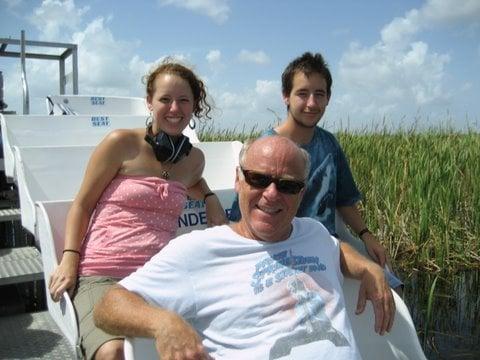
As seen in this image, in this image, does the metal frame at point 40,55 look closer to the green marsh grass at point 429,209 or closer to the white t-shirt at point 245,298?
the green marsh grass at point 429,209

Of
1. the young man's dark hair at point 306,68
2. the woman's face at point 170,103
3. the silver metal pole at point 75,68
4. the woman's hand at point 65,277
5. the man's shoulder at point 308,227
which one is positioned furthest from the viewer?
the silver metal pole at point 75,68

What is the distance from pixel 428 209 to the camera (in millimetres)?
4863

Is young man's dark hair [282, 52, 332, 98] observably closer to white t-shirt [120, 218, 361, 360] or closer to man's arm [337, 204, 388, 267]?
man's arm [337, 204, 388, 267]

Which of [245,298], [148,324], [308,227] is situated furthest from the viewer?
[308,227]

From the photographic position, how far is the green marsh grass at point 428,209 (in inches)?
189

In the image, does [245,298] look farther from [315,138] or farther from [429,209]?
[429,209]

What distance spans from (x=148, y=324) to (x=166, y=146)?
111 cm

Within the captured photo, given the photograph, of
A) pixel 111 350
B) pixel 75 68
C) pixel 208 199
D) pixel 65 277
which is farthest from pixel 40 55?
pixel 111 350

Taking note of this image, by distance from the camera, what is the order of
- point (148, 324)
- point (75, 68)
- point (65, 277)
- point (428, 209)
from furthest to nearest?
point (75, 68)
point (428, 209)
point (65, 277)
point (148, 324)

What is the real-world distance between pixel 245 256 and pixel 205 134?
21.7ft

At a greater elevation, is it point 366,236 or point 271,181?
point 271,181

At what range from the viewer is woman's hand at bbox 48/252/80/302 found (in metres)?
2.08

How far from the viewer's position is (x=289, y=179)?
1.73 meters

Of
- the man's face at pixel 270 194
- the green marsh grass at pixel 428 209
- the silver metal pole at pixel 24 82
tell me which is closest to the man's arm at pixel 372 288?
the man's face at pixel 270 194
